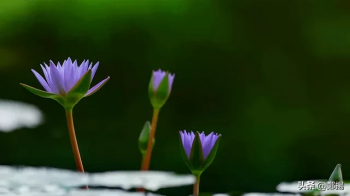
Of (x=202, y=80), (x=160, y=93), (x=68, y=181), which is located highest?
(x=202, y=80)

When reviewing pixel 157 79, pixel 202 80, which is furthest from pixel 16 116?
pixel 202 80

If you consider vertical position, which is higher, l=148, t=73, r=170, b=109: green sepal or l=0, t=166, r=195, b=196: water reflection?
l=148, t=73, r=170, b=109: green sepal

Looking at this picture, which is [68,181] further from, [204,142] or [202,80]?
[202,80]

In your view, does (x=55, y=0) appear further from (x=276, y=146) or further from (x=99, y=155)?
(x=276, y=146)

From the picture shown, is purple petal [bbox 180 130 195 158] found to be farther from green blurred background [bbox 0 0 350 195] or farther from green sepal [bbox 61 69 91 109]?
green blurred background [bbox 0 0 350 195]

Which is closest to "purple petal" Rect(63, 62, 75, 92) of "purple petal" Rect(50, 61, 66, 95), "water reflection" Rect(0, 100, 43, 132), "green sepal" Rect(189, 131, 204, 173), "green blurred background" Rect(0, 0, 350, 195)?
"purple petal" Rect(50, 61, 66, 95)

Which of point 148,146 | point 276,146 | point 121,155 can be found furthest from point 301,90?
point 148,146

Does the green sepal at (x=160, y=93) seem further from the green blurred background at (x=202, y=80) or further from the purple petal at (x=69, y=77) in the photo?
the green blurred background at (x=202, y=80)
